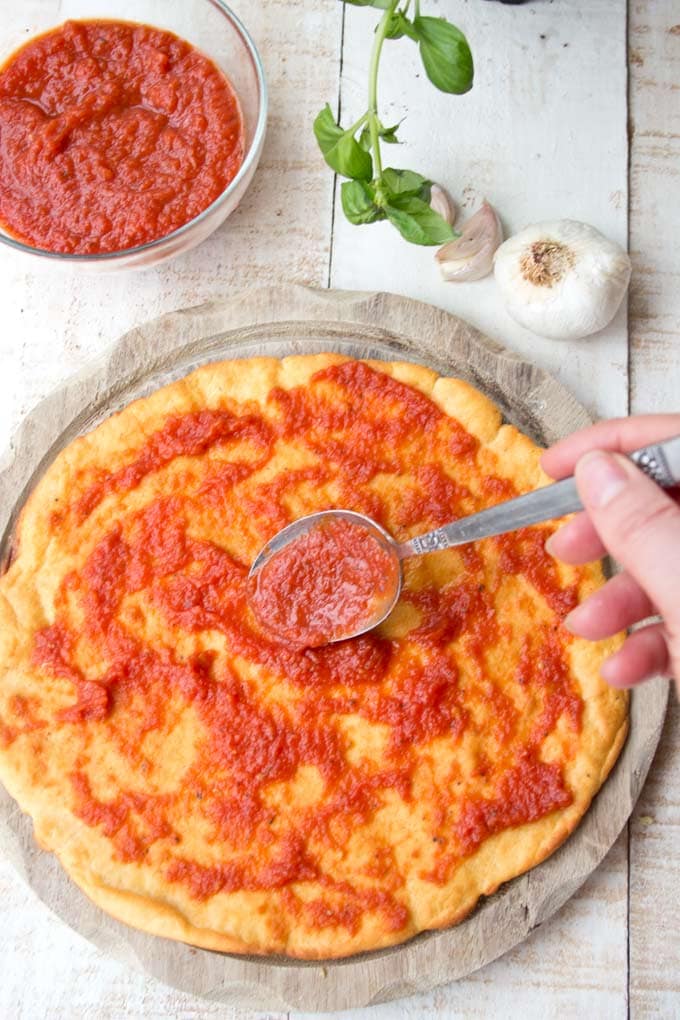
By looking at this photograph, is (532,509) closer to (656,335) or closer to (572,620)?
(572,620)

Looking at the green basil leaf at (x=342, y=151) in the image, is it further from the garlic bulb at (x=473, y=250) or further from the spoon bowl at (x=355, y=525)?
the spoon bowl at (x=355, y=525)

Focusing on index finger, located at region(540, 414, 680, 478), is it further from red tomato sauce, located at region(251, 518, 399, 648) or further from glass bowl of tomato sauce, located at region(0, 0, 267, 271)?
glass bowl of tomato sauce, located at region(0, 0, 267, 271)

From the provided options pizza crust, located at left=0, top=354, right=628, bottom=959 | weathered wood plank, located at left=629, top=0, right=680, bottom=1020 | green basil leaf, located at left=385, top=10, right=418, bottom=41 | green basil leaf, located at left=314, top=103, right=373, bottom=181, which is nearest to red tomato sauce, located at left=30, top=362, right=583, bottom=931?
pizza crust, located at left=0, top=354, right=628, bottom=959

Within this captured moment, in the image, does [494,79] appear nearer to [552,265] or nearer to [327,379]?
[552,265]

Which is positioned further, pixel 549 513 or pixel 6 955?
pixel 6 955

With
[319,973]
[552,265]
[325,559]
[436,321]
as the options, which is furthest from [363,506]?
[319,973]

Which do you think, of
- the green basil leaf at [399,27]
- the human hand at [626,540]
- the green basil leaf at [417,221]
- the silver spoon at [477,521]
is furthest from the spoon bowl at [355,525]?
the green basil leaf at [399,27]
